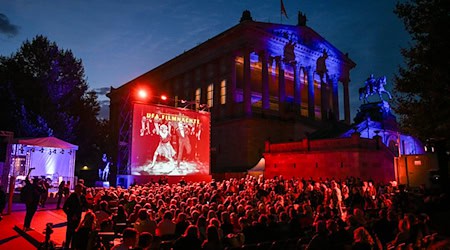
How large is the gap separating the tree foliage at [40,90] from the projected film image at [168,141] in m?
11.0

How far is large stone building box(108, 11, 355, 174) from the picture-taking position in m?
40.7

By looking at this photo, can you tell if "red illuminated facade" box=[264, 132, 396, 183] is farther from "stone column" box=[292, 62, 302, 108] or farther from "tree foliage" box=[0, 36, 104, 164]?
"tree foliage" box=[0, 36, 104, 164]

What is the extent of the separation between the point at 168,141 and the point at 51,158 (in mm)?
8727

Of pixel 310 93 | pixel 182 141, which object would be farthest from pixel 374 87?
pixel 182 141

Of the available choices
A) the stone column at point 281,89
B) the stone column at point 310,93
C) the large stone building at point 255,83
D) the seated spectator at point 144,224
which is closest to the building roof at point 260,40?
the large stone building at point 255,83

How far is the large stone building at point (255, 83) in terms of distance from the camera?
40.7m

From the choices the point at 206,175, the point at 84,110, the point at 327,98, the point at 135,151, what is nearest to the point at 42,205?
the point at 135,151

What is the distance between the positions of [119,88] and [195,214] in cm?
6390

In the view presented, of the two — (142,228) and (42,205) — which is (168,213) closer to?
(142,228)

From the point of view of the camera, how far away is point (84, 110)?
3909 centimetres

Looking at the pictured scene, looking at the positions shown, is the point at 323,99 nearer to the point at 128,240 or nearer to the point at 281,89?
the point at 281,89

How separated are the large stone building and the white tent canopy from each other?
954 cm

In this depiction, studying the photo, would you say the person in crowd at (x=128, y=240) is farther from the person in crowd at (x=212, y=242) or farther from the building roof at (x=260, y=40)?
the building roof at (x=260, y=40)

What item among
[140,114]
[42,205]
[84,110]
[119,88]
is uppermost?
[119,88]
